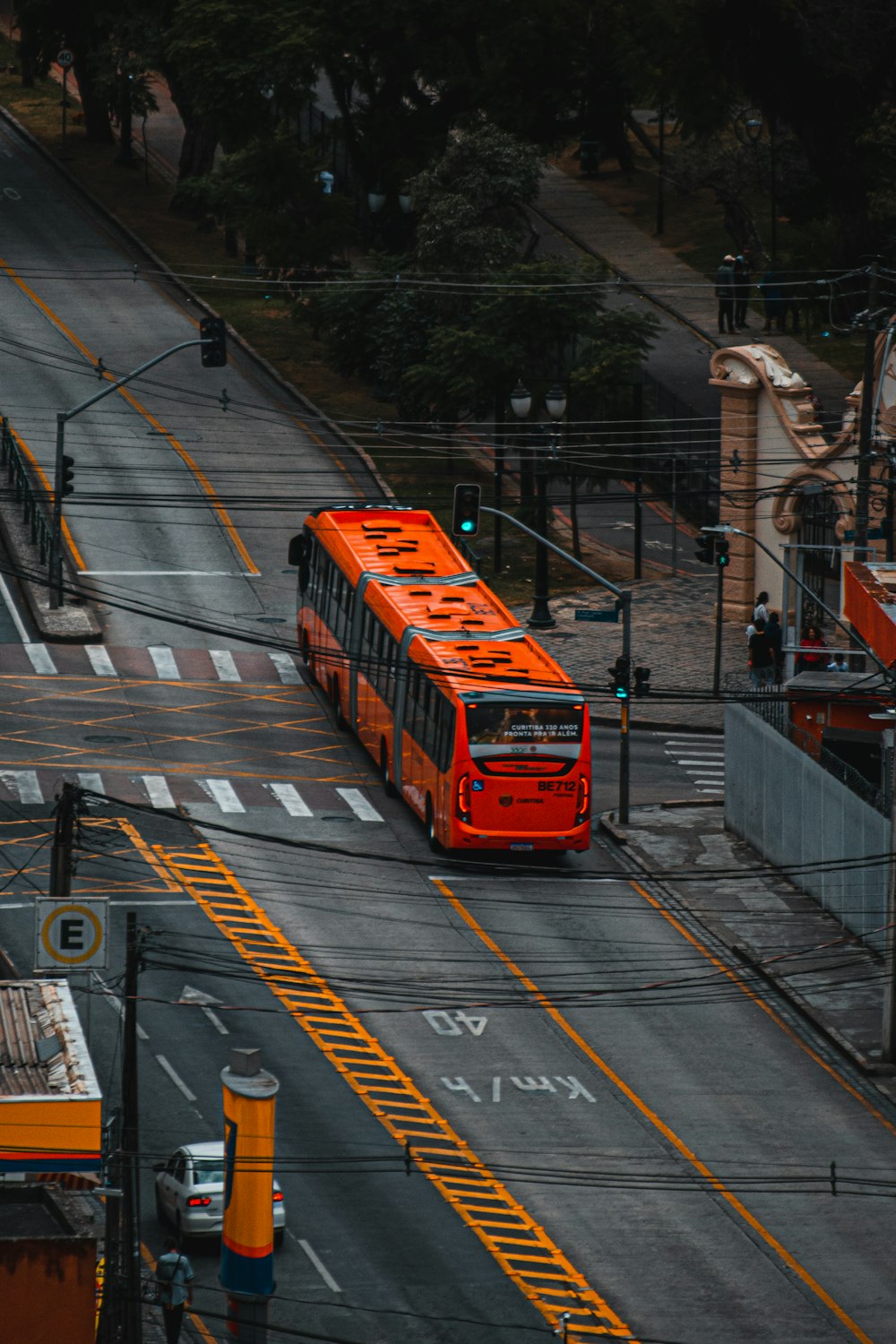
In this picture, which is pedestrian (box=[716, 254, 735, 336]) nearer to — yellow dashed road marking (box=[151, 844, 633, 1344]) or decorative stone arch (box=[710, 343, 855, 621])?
decorative stone arch (box=[710, 343, 855, 621])

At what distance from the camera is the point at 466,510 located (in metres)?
54.7

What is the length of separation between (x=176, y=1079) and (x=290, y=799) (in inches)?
549

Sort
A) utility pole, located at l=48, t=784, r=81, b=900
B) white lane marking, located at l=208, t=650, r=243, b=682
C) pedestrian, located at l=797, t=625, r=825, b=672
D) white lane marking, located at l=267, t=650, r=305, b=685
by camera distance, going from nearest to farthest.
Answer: utility pole, located at l=48, t=784, r=81, b=900 < pedestrian, located at l=797, t=625, r=825, b=672 < white lane marking, located at l=208, t=650, r=243, b=682 < white lane marking, located at l=267, t=650, r=305, b=685

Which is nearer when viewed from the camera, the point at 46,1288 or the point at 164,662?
the point at 46,1288

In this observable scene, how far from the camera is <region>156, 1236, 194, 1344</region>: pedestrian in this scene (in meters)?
30.8

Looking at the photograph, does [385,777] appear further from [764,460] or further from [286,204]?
[286,204]

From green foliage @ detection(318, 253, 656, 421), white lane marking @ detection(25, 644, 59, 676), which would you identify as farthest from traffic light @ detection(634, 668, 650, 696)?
green foliage @ detection(318, 253, 656, 421)

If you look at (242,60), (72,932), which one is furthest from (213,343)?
(72,932)

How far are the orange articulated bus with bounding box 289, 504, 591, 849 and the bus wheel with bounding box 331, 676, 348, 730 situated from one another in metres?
0.09

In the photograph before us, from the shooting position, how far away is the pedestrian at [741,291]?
8269 cm

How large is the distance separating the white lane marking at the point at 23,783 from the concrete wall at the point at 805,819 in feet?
46.8

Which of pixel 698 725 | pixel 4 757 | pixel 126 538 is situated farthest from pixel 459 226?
pixel 4 757

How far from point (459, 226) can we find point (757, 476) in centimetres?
1740

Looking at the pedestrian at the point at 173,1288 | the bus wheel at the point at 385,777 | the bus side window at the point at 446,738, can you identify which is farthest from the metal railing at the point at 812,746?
the pedestrian at the point at 173,1288
